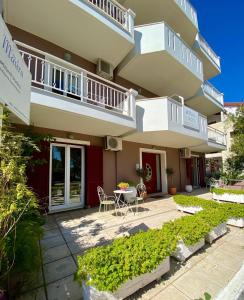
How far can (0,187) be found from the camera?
6.37ft

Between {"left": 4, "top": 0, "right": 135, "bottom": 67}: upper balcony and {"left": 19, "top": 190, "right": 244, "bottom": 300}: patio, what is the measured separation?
6821mm

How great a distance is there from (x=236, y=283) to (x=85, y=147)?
6623mm

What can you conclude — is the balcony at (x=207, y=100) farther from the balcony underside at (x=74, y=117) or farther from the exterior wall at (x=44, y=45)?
the balcony underside at (x=74, y=117)

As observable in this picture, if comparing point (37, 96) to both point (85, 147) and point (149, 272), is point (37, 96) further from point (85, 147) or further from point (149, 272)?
point (149, 272)

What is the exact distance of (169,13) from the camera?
974cm

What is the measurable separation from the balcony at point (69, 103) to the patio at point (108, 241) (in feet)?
11.1

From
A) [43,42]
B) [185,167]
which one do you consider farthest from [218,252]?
Result: [185,167]

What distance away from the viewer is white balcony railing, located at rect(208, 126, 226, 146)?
42.3 ft

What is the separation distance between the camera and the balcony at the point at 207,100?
12287mm

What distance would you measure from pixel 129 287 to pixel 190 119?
8.23m

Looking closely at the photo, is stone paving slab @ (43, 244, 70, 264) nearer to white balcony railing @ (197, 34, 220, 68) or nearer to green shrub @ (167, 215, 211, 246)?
green shrub @ (167, 215, 211, 246)

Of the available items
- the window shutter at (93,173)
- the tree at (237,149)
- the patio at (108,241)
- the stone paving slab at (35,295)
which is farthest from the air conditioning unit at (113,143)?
the tree at (237,149)

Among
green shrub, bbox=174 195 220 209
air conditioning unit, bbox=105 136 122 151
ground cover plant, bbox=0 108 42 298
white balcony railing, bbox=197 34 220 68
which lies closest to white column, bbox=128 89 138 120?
air conditioning unit, bbox=105 136 122 151

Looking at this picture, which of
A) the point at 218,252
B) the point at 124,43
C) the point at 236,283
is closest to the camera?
the point at 236,283
